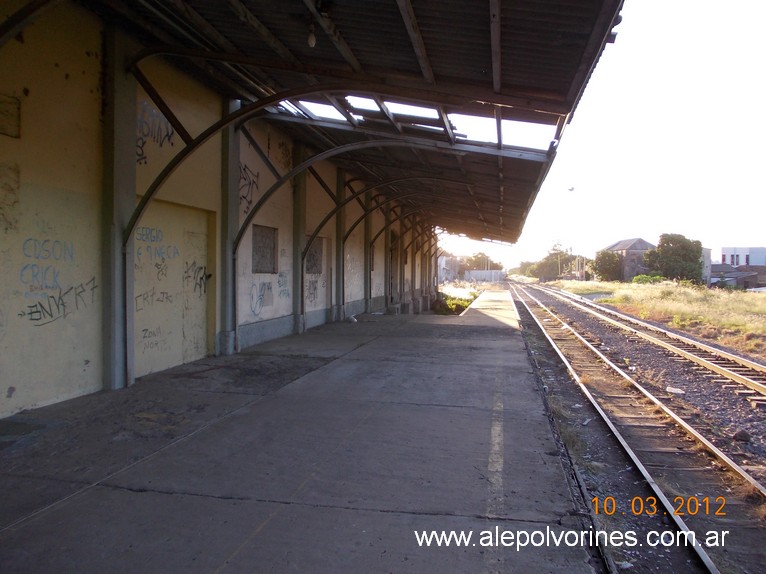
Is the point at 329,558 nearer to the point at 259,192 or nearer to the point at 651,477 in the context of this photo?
the point at 651,477

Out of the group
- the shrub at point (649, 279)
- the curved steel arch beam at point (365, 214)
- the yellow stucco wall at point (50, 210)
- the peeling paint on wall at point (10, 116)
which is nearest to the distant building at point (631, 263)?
the shrub at point (649, 279)

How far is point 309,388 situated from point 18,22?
512 cm

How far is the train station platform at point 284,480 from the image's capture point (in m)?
3.14

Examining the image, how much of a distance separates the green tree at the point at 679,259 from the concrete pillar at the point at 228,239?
192ft

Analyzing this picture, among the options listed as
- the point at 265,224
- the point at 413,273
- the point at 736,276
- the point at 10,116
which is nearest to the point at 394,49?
the point at 10,116

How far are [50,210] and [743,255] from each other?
128 meters

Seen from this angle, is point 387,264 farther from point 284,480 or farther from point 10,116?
point 284,480

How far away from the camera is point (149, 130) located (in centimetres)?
760

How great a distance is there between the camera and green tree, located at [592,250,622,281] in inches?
2921

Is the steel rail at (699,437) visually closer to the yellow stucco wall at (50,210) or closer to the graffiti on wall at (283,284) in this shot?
the yellow stucco wall at (50,210)

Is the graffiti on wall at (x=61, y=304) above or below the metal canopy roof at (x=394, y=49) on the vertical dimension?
below

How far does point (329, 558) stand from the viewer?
3.10 meters

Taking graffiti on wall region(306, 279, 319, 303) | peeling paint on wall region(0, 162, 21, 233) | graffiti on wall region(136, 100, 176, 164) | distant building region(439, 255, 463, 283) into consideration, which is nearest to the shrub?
distant building region(439, 255, 463, 283)

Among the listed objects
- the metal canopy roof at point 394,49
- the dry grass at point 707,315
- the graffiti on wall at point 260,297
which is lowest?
the dry grass at point 707,315
